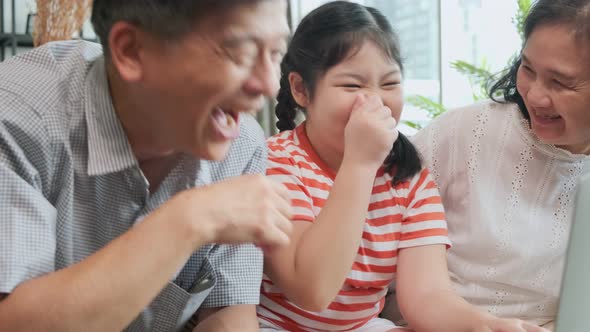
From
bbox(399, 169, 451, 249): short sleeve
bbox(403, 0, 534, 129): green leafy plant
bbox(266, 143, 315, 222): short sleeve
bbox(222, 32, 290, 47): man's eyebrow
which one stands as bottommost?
bbox(403, 0, 534, 129): green leafy plant

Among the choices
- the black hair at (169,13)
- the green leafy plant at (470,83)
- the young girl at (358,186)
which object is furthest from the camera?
the green leafy plant at (470,83)

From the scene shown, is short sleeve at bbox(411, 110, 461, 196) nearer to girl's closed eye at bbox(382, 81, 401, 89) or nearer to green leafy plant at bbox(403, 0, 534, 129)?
girl's closed eye at bbox(382, 81, 401, 89)

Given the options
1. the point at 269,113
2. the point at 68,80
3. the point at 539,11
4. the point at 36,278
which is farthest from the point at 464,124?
the point at 269,113

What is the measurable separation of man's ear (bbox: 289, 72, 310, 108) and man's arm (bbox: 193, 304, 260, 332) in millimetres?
436

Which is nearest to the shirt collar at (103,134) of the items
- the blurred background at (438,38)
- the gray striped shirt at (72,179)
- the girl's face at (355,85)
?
the gray striped shirt at (72,179)

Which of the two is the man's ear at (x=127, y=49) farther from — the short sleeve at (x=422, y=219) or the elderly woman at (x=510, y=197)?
the elderly woman at (x=510, y=197)

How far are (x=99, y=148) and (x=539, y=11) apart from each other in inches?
36.2

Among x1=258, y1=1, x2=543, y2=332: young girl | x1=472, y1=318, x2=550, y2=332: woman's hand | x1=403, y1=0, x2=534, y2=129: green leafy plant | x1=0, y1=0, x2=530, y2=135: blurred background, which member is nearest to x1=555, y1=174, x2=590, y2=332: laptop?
x1=472, y1=318, x2=550, y2=332: woman's hand

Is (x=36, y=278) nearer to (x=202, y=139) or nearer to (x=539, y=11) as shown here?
(x=202, y=139)

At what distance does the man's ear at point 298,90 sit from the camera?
1.38 m

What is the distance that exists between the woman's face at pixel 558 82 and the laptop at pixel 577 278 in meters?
0.65

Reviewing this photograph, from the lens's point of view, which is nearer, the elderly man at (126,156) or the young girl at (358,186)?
the elderly man at (126,156)

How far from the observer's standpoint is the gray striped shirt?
0.85 metres

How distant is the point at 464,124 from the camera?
1550 mm
